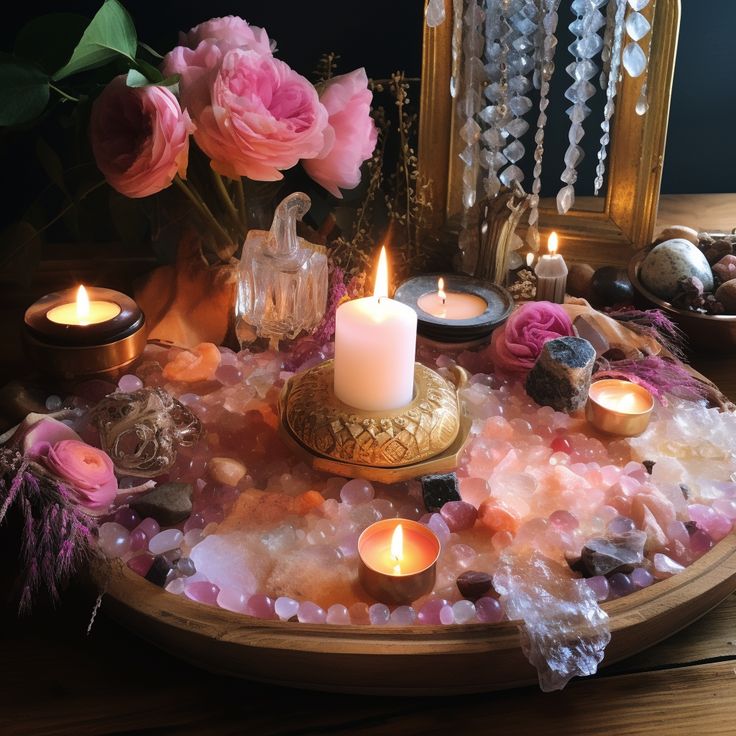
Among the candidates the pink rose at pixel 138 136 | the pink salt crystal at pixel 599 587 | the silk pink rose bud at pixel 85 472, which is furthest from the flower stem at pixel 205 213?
the pink salt crystal at pixel 599 587

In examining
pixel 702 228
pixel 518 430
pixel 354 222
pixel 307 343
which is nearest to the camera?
pixel 518 430

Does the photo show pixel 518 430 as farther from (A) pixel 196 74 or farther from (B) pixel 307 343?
(A) pixel 196 74

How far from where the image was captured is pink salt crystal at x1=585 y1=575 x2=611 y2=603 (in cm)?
72

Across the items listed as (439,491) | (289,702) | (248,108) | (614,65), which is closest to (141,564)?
(289,702)

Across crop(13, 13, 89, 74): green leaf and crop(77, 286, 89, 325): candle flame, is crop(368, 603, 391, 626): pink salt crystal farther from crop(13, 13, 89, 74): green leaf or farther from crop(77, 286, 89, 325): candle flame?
crop(13, 13, 89, 74): green leaf

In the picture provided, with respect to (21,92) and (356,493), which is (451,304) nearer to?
(356,493)

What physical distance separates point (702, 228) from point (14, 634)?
1148 mm

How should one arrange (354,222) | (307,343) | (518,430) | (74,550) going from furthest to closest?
(354,222) → (307,343) → (518,430) → (74,550)

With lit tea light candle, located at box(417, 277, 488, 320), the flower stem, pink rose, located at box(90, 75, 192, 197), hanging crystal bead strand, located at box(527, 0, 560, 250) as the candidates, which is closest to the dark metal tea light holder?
lit tea light candle, located at box(417, 277, 488, 320)

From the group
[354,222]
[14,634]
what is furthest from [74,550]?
[354,222]

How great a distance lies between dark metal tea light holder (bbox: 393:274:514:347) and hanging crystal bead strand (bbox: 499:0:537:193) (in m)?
0.15

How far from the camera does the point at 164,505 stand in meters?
0.79

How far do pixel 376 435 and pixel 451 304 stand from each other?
328mm

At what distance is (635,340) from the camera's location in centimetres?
107
